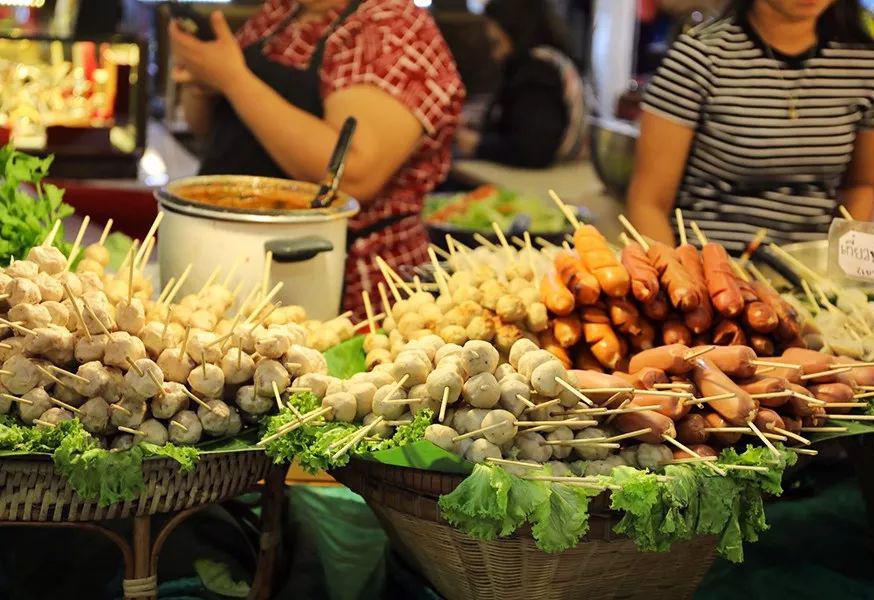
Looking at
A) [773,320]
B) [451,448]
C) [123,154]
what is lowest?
[123,154]

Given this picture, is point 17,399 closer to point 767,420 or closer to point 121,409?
point 121,409

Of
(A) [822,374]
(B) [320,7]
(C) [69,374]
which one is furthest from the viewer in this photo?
(B) [320,7]

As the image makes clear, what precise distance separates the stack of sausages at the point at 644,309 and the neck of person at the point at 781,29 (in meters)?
1.19

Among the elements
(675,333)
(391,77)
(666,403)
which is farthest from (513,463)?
(391,77)

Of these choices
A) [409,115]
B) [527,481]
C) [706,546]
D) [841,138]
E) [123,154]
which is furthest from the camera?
[123,154]

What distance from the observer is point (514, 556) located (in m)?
1.72

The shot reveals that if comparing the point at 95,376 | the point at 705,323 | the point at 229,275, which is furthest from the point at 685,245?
the point at 95,376

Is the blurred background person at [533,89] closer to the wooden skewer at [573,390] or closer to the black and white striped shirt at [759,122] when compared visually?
the black and white striped shirt at [759,122]

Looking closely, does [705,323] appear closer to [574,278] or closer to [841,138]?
[574,278]

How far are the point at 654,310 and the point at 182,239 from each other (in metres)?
0.92

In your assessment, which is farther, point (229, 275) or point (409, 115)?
point (409, 115)

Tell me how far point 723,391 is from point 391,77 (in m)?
1.40

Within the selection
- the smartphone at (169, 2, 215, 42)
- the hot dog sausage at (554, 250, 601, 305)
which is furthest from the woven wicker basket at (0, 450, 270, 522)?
the smartphone at (169, 2, 215, 42)

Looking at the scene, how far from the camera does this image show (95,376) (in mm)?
1636
